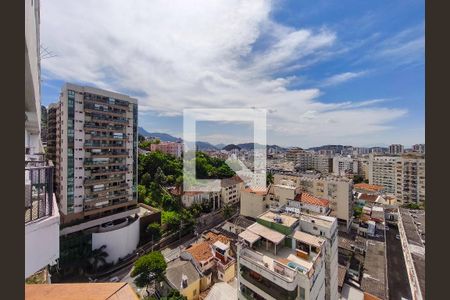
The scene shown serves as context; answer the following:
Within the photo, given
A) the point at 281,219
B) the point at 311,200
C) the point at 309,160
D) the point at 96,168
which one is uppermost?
the point at 96,168

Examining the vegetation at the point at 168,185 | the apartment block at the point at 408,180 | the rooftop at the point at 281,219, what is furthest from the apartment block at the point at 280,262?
the apartment block at the point at 408,180

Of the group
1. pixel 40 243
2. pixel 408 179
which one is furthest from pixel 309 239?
pixel 408 179

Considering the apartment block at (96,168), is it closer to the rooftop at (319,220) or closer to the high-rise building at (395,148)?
the rooftop at (319,220)

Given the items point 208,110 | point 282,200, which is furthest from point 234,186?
point 208,110

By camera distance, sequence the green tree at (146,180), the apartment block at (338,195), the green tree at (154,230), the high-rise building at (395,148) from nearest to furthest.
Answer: the green tree at (154,230), the apartment block at (338,195), the green tree at (146,180), the high-rise building at (395,148)

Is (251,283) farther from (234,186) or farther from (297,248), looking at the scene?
(234,186)

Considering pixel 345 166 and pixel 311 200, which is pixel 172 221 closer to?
pixel 311 200

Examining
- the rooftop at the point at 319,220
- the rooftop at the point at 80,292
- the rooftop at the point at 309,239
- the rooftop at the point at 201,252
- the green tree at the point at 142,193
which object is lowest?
the rooftop at the point at 201,252
